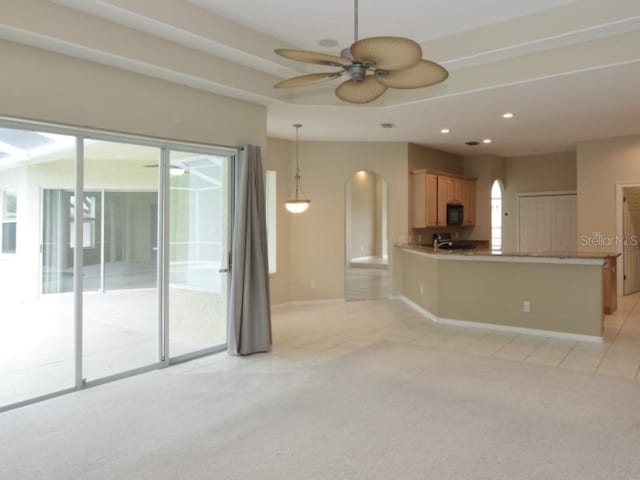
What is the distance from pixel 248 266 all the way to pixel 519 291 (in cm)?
330

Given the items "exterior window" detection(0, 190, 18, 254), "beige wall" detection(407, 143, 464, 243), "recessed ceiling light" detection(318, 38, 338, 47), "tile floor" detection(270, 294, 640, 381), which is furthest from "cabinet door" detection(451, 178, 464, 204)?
"exterior window" detection(0, 190, 18, 254)

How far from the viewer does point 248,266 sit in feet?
15.9

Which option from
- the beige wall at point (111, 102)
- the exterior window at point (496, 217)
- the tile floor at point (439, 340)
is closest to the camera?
the beige wall at point (111, 102)

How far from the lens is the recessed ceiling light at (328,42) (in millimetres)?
4594

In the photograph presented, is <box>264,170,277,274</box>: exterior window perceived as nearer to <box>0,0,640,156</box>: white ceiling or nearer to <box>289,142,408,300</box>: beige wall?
<box>289,142,408,300</box>: beige wall

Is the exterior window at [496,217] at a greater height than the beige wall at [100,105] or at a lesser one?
lesser

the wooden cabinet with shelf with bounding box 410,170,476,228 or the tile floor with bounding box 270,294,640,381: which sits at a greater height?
the wooden cabinet with shelf with bounding box 410,170,476,228

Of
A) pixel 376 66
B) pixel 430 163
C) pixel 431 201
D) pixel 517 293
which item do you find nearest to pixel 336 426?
pixel 376 66

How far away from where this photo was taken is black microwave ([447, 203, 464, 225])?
28.5 ft

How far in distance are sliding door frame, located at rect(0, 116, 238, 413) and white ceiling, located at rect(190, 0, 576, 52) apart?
1271 millimetres

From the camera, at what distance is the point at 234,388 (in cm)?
388

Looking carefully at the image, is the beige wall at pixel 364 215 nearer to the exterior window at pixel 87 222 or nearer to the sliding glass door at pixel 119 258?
the sliding glass door at pixel 119 258

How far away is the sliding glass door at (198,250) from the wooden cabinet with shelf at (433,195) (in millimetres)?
4049

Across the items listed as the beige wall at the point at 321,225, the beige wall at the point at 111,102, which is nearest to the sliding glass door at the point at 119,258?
the beige wall at the point at 111,102
